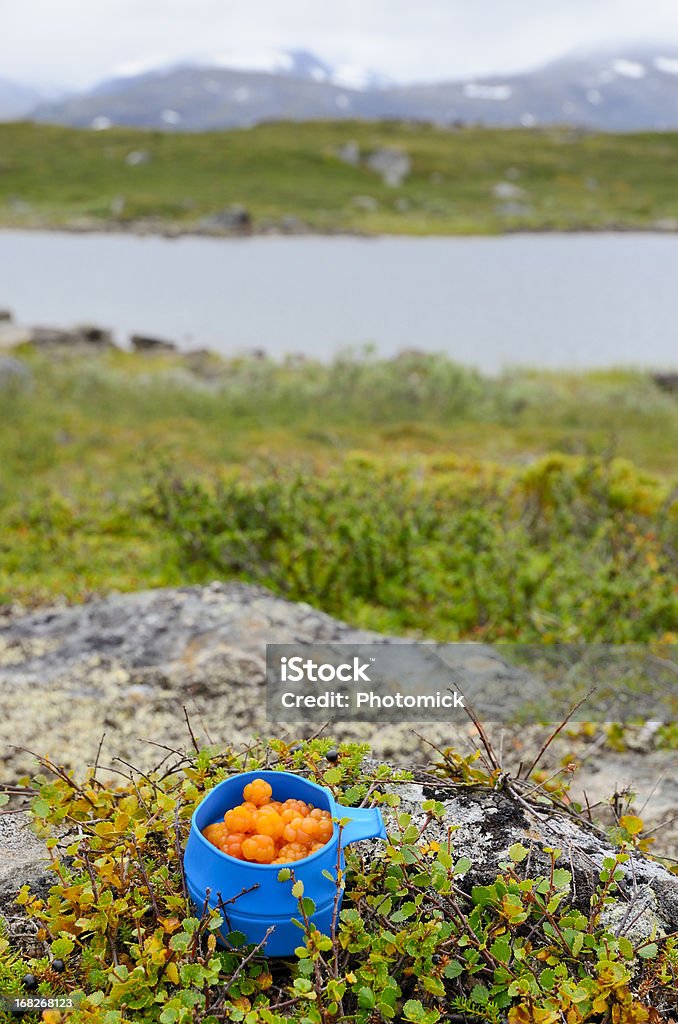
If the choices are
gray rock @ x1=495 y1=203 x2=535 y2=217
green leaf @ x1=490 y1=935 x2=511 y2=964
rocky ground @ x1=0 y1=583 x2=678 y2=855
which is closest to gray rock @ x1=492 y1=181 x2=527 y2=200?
gray rock @ x1=495 y1=203 x2=535 y2=217

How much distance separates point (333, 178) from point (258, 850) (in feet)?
262

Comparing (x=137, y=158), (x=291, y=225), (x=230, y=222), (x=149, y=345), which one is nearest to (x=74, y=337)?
(x=149, y=345)

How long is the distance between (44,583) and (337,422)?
9.42 metres

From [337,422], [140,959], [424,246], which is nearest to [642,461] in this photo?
[337,422]

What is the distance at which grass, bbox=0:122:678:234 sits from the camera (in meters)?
57.9

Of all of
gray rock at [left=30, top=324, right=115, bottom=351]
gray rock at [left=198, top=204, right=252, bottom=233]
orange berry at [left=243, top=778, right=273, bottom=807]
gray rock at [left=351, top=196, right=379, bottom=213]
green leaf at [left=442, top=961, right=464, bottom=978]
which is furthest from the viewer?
gray rock at [left=351, top=196, right=379, bottom=213]

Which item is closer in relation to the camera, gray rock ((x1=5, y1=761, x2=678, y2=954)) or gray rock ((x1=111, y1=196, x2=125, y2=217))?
gray rock ((x1=5, y1=761, x2=678, y2=954))

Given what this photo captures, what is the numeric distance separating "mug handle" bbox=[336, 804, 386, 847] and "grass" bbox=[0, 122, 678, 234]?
171ft

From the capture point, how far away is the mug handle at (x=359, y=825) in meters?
1.97

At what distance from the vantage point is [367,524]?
6512 mm

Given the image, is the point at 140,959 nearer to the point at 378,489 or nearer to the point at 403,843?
the point at 403,843

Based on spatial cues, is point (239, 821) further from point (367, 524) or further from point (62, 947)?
point (367, 524)

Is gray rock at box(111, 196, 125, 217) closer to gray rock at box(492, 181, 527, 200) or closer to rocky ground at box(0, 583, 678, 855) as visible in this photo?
gray rock at box(492, 181, 527, 200)

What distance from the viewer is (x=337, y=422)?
15719mm
